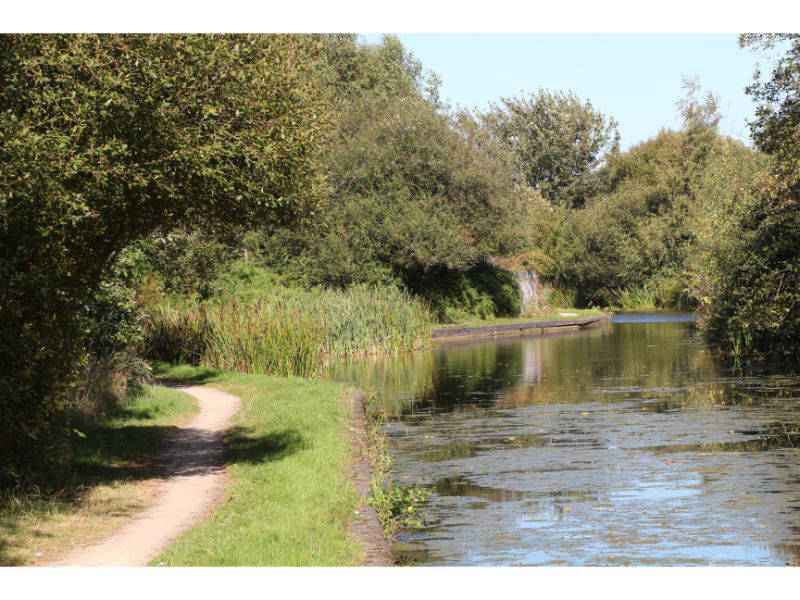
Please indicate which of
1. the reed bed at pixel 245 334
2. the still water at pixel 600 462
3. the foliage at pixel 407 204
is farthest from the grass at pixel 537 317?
the still water at pixel 600 462

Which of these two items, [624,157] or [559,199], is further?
[559,199]

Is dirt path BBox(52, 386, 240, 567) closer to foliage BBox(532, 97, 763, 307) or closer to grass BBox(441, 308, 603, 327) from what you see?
grass BBox(441, 308, 603, 327)

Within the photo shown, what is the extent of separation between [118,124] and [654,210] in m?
56.5

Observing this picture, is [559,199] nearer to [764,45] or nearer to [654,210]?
[654,210]

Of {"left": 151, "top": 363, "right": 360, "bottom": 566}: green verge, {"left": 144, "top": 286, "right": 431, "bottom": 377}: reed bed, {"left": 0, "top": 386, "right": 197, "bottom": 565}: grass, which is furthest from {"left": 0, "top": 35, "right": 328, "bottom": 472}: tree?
{"left": 144, "top": 286, "right": 431, "bottom": 377}: reed bed

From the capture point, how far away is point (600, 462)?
15617mm

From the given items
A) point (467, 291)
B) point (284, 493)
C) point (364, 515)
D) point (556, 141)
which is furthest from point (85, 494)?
point (556, 141)

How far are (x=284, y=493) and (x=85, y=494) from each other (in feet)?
7.46

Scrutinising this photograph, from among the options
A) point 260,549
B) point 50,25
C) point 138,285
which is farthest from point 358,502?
point 138,285

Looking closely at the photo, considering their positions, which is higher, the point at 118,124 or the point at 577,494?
the point at 118,124

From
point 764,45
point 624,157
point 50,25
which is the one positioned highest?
point 624,157

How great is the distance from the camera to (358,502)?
11.5m

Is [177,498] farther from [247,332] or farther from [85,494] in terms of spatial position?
[247,332]

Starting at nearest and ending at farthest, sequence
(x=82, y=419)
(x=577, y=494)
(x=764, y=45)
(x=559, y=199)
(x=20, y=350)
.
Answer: (x=20, y=350)
(x=577, y=494)
(x=82, y=419)
(x=764, y=45)
(x=559, y=199)
